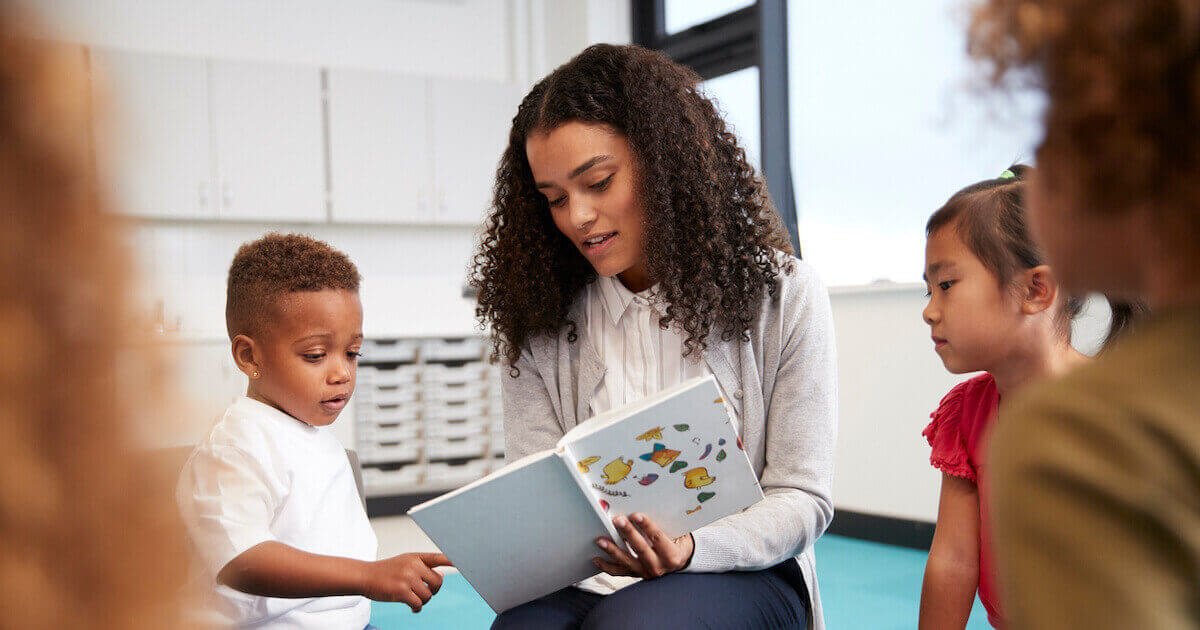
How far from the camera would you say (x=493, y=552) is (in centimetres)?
115

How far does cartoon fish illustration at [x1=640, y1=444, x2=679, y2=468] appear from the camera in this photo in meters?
1.10

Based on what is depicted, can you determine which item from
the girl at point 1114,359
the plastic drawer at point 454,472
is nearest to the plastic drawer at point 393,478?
the plastic drawer at point 454,472

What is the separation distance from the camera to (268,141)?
4.36 m

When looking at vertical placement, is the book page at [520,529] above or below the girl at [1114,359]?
below

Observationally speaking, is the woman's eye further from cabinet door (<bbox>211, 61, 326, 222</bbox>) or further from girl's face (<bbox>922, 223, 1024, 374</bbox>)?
cabinet door (<bbox>211, 61, 326, 222</bbox>)

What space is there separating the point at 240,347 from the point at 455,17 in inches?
156

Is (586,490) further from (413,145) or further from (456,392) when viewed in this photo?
(413,145)

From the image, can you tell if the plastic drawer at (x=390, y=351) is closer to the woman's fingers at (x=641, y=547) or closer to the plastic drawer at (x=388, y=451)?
the plastic drawer at (x=388, y=451)

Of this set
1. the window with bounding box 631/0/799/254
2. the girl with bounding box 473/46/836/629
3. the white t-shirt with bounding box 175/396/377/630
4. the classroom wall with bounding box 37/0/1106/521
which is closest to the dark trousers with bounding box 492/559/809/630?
the girl with bounding box 473/46/836/629

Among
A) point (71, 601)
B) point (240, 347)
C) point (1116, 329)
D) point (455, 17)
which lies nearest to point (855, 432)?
point (1116, 329)

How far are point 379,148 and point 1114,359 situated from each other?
440cm

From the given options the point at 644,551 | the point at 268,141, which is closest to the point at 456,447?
the point at 268,141

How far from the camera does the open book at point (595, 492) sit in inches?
41.8

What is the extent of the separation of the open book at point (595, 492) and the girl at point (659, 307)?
6 cm
